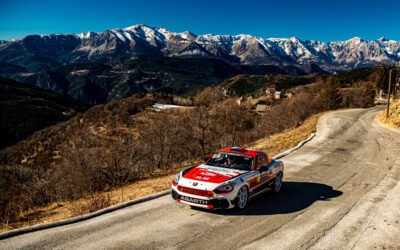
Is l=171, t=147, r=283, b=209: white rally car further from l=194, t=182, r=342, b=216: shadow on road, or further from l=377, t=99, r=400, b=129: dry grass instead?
l=377, t=99, r=400, b=129: dry grass

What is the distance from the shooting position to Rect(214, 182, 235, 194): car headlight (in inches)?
261

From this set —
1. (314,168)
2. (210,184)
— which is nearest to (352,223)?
(210,184)

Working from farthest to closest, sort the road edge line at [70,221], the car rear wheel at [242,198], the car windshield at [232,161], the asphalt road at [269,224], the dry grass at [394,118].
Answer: the dry grass at [394,118]
the car windshield at [232,161]
the car rear wheel at [242,198]
the road edge line at [70,221]
the asphalt road at [269,224]

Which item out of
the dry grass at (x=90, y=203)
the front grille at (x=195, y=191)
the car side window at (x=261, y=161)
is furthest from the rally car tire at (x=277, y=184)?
the dry grass at (x=90, y=203)

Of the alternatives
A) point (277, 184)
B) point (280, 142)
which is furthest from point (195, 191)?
point (280, 142)

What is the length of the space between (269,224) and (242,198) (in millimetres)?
1019

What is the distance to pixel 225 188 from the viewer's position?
671cm

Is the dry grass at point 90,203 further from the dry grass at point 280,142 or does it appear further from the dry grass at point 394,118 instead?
the dry grass at point 394,118

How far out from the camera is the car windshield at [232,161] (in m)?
7.95

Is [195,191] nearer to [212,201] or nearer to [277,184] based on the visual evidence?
[212,201]

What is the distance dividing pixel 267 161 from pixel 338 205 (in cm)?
238

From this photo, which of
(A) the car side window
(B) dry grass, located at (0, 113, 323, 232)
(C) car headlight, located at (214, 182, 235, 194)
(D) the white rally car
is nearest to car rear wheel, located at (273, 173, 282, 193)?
(D) the white rally car

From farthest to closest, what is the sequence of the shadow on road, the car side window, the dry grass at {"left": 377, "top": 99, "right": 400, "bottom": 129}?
1. the dry grass at {"left": 377, "top": 99, "right": 400, "bottom": 129}
2. the car side window
3. the shadow on road

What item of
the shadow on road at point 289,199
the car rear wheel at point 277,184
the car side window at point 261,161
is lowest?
the shadow on road at point 289,199
